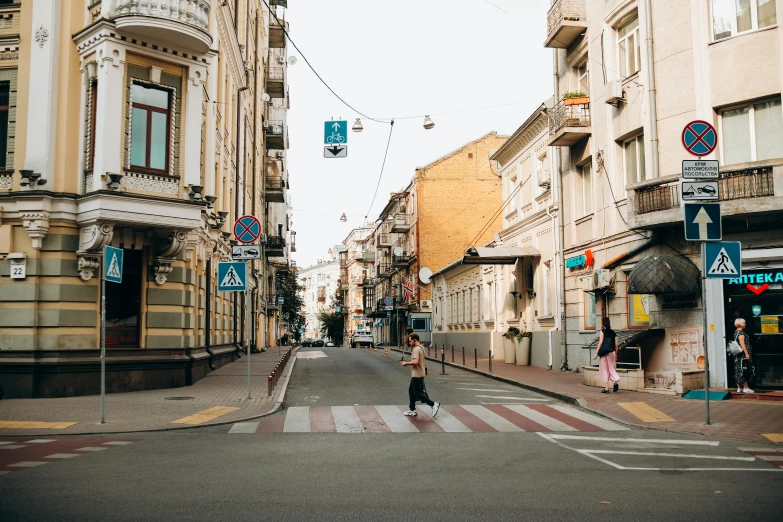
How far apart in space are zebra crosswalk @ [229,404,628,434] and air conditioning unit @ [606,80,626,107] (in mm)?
9205

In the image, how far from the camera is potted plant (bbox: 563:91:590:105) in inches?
919

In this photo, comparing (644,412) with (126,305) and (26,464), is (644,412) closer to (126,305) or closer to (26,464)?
(26,464)

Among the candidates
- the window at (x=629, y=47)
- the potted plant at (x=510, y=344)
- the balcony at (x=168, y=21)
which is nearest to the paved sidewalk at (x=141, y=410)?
the balcony at (x=168, y=21)

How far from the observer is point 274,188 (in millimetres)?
49781

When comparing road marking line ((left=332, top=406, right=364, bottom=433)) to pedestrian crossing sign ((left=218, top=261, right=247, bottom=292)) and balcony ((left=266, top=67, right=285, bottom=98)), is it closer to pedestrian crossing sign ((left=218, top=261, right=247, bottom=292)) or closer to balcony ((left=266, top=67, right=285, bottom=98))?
pedestrian crossing sign ((left=218, top=261, right=247, bottom=292))

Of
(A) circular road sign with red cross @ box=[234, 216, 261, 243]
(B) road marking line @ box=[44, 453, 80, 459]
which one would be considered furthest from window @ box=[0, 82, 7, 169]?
(B) road marking line @ box=[44, 453, 80, 459]

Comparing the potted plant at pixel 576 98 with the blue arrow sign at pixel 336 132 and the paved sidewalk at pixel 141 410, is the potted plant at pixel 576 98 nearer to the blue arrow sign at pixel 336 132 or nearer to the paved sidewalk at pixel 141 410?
the blue arrow sign at pixel 336 132

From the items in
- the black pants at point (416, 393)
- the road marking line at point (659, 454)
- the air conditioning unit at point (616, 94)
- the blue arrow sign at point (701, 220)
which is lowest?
the road marking line at point (659, 454)

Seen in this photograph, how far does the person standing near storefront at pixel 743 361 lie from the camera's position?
15.8 meters

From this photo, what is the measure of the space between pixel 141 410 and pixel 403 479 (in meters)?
8.18

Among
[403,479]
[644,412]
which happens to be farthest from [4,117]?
[644,412]

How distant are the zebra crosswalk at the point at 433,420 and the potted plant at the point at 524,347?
13.2m

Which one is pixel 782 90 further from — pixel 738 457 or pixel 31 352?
pixel 31 352

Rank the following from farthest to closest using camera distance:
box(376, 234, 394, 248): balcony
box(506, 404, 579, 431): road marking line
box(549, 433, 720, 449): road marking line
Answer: box(376, 234, 394, 248): balcony, box(506, 404, 579, 431): road marking line, box(549, 433, 720, 449): road marking line
